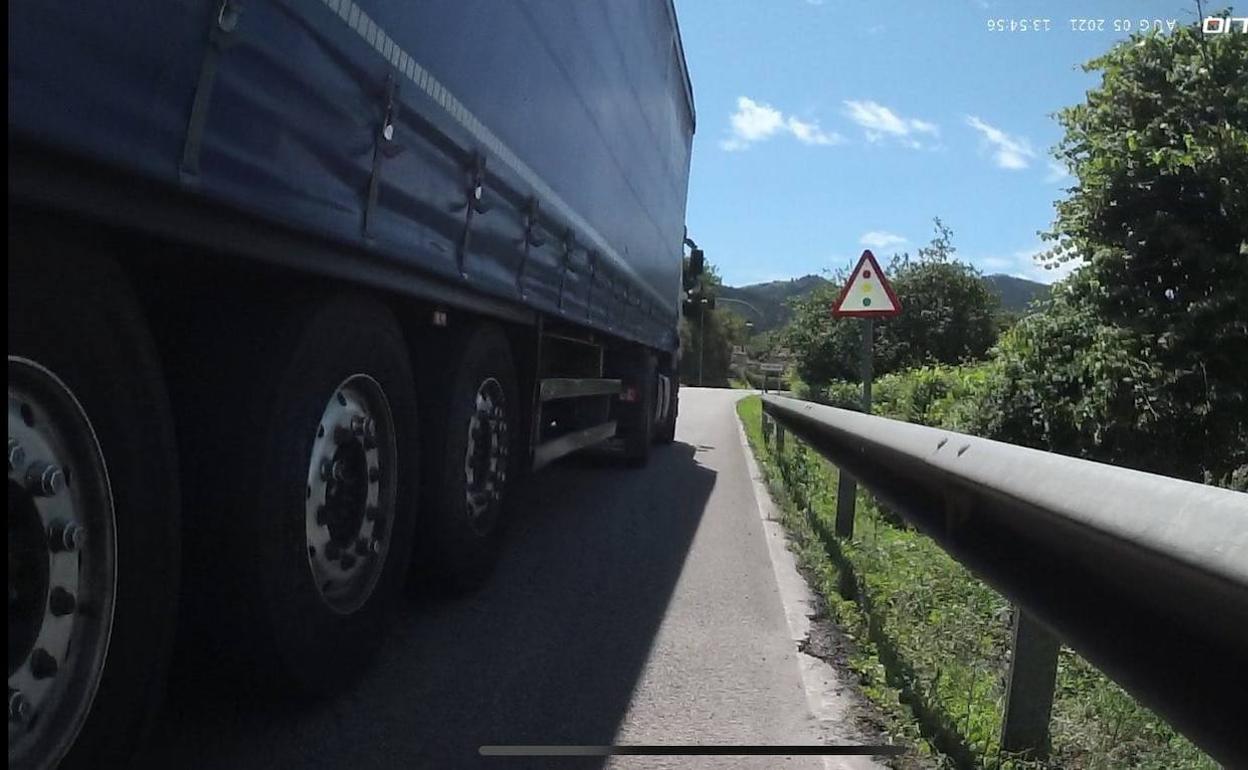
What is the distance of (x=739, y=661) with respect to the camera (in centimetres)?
450

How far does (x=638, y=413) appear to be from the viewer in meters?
10.7

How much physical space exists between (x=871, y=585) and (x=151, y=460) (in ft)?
13.9

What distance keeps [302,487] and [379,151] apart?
3.60 ft

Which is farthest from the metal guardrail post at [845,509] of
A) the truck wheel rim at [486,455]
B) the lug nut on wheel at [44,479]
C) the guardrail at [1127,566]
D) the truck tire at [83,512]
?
the lug nut on wheel at [44,479]

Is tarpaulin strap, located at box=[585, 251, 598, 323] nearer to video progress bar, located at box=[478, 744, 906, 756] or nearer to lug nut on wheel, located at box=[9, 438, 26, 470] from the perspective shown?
video progress bar, located at box=[478, 744, 906, 756]

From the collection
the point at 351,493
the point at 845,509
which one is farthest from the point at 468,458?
the point at 845,509

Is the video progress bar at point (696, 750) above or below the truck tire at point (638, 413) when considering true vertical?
below

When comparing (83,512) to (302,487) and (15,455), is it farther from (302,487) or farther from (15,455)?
(302,487)

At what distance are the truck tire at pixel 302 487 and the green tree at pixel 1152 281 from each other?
8.06 m

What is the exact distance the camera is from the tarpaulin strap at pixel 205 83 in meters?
2.28

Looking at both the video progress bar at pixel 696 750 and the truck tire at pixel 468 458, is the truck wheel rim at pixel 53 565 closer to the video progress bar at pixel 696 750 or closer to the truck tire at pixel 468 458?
the video progress bar at pixel 696 750

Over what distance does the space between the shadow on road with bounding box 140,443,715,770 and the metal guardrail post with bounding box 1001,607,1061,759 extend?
1256mm

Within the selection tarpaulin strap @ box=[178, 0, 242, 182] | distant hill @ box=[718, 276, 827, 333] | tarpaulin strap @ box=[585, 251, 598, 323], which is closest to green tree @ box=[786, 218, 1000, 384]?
distant hill @ box=[718, 276, 827, 333]

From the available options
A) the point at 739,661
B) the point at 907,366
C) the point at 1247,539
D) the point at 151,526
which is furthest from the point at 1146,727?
the point at 907,366
